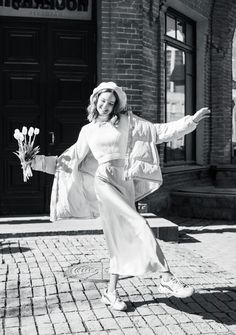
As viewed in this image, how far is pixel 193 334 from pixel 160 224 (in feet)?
12.8

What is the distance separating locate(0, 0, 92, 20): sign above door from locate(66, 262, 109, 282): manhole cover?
4691 millimetres

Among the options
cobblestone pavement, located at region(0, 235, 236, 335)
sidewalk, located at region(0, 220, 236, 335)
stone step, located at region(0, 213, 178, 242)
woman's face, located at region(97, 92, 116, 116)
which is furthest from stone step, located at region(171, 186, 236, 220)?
woman's face, located at region(97, 92, 116, 116)

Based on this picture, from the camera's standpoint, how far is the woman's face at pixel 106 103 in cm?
436

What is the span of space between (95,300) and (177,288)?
0.76 meters

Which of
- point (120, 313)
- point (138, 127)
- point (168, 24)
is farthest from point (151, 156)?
point (168, 24)

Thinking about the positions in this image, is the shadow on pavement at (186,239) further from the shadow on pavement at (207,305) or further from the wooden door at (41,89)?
the shadow on pavement at (207,305)

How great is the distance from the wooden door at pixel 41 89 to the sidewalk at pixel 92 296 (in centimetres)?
211

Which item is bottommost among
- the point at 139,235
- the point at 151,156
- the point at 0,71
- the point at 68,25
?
the point at 139,235

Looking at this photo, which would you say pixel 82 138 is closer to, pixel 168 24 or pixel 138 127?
pixel 138 127

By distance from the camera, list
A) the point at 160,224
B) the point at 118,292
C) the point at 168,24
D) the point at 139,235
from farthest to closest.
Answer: the point at 168,24 < the point at 160,224 < the point at 118,292 < the point at 139,235

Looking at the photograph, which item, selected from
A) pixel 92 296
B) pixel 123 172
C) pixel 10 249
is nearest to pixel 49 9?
pixel 10 249

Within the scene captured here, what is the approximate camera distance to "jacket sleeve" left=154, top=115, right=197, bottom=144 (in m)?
4.23

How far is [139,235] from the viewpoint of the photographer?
167 inches

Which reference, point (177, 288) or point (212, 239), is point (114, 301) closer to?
point (177, 288)
